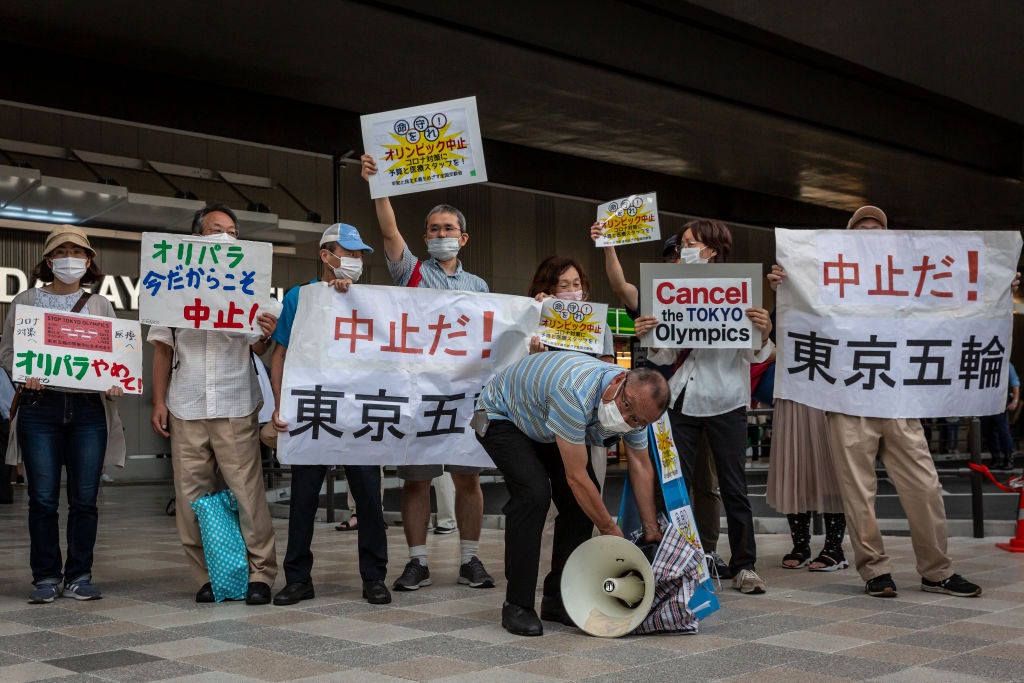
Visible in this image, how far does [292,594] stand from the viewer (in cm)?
478

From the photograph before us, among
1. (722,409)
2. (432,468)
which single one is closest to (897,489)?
(722,409)

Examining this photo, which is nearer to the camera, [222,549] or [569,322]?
[222,549]

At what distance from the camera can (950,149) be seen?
16.6 metres

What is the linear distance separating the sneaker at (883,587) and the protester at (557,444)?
1333 millimetres

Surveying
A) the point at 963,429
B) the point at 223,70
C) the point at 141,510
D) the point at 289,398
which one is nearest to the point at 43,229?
the point at 223,70

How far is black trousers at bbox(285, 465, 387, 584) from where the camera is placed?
188 inches

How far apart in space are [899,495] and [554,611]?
1.70 m

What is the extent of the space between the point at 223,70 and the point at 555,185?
622 cm

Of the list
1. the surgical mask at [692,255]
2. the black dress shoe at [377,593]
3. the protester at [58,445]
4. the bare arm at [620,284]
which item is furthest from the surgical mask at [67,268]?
the surgical mask at [692,255]

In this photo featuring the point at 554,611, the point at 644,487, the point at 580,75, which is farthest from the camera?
the point at 580,75

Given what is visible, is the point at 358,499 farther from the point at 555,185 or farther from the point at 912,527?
the point at 555,185

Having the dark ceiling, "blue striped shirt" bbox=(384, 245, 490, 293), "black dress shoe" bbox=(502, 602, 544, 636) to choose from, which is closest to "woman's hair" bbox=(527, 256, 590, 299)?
"blue striped shirt" bbox=(384, 245, 490, 293)

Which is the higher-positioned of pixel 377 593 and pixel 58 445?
pixel 58 445

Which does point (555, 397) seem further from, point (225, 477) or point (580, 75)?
point (580, 75)
